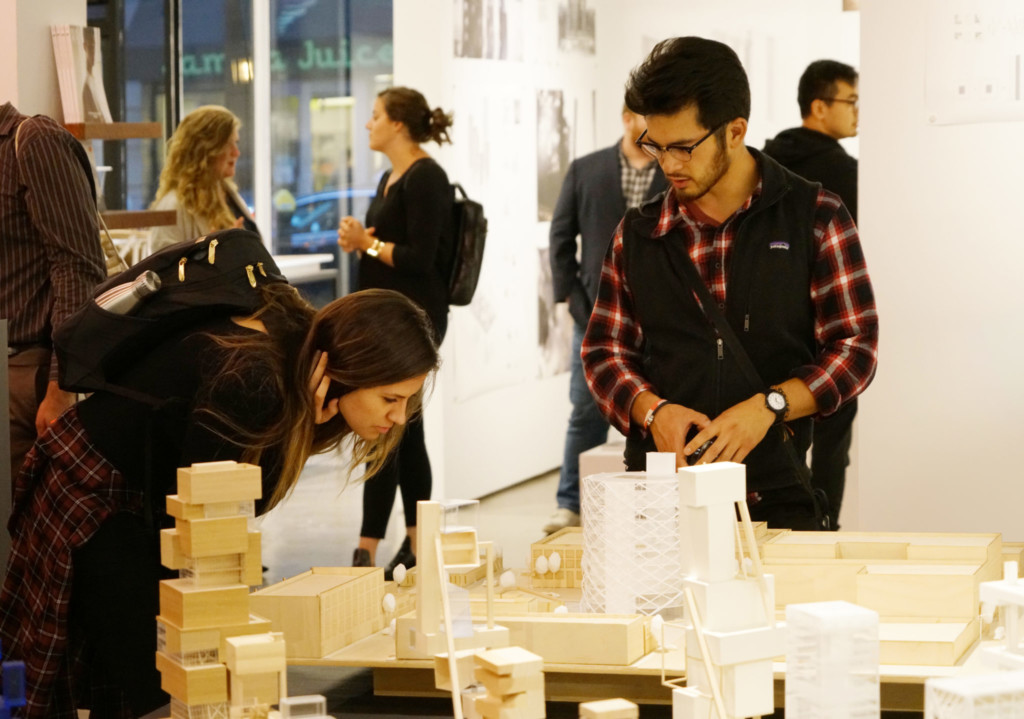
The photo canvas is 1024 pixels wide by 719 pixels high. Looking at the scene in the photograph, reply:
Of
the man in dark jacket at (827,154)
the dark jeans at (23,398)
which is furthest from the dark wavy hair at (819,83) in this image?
the dark jeans at (23,398)

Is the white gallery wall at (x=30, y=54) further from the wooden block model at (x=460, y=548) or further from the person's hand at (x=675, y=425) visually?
the wooden block model at (x=460, y=548)

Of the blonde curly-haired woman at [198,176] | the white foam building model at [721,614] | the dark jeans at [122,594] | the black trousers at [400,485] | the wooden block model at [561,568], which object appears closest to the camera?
the white foam building model at [721,614]

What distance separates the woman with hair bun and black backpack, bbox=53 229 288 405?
2730mm

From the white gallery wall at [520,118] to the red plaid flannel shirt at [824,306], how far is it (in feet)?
12.6

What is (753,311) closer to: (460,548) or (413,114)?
(460,548)

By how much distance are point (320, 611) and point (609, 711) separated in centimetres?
80

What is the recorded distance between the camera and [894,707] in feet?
5.79

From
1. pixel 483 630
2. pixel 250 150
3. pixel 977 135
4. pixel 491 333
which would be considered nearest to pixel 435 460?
pixel 491 333

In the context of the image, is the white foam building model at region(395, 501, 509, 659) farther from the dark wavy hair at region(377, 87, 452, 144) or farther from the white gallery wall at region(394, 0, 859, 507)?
the white gallery wall at region(394, 0, 859, 507)

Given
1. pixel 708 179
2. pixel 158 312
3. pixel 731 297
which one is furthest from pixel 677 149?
pixel 158 312

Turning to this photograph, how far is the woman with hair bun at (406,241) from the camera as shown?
5.04 meters

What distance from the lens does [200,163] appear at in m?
5.29

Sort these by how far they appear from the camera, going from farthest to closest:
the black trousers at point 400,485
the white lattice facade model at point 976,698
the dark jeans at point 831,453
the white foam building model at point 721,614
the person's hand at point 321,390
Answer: the black trousers at point 400,485
the dark jeans at point 831,453
the person's hand at point 321,390
the white foam building model at point 721,614
the white lattice facade model at point 976,698

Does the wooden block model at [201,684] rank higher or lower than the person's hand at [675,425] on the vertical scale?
lower
